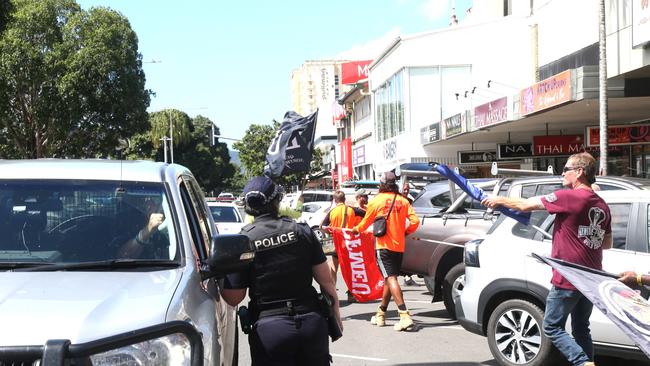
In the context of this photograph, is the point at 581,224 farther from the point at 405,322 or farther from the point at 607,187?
the point at 405,322

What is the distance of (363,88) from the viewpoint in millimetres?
44156

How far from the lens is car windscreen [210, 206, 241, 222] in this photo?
1580cm

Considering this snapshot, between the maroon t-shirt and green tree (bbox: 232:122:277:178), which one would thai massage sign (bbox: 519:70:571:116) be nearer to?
the maroon t-shirt

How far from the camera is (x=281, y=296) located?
3.71m

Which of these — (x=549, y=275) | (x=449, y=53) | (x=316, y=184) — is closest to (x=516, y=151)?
(x=449, y=53)

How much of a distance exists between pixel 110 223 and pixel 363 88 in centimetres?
4118

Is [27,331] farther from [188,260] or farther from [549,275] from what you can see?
[549,275]

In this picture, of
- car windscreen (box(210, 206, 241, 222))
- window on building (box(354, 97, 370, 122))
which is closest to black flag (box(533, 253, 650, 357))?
car windscreen (box(210, 206, 241, 222))

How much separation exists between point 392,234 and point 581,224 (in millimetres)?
3427

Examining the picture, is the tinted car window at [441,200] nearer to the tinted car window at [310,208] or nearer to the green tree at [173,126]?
the tinted car window at [310,208]

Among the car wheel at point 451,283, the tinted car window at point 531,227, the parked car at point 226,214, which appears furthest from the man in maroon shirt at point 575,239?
the parked car at point 226,214

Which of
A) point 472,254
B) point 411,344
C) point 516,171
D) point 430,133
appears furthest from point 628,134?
point 430,133

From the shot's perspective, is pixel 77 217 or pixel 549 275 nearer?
pixel 77 217

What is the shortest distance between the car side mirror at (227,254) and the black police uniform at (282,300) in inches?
14.0
